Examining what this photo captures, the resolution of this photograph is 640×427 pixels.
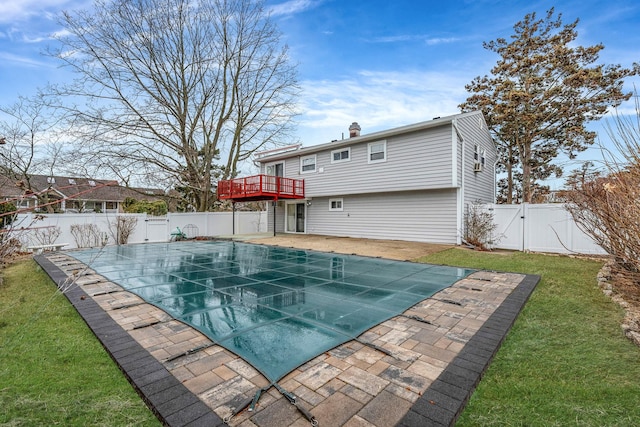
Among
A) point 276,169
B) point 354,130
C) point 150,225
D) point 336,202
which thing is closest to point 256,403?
point 336,202

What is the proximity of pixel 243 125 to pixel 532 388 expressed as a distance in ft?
60.7

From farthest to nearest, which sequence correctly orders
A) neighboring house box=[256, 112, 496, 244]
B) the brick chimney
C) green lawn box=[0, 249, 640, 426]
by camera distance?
the brick chimney < neighboring house box=[256, 112, 496, 244] < green lawn box=[0, 249, 640, 426]

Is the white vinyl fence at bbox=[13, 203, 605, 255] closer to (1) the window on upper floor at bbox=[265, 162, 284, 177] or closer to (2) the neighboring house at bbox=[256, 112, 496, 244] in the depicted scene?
(2) the neighboring house at bbox=[256, 112, 496, 244]

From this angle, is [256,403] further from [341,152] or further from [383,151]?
[341,152]

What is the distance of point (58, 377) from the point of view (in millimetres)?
2561

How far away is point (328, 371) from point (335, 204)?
40.5ft

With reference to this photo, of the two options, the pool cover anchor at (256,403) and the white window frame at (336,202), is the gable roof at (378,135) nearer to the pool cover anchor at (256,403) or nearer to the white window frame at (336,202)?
the white window frame at (336,202)

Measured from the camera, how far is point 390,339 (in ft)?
10.9

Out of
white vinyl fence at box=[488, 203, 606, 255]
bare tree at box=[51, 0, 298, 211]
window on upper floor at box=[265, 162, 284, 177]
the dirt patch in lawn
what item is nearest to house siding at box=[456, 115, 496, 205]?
white vinyl fence at box=[488, 203, 606, 255]

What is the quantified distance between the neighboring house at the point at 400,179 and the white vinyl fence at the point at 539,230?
132 centimetres

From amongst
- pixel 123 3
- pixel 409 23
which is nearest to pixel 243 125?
pixel 123 3

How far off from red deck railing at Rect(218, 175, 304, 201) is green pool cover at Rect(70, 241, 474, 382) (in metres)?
5.80

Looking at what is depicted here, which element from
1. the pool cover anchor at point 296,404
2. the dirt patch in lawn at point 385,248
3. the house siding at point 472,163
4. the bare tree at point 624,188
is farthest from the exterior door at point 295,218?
the pool cover anchor at point 296,404

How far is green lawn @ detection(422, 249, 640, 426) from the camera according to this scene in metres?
2.16
